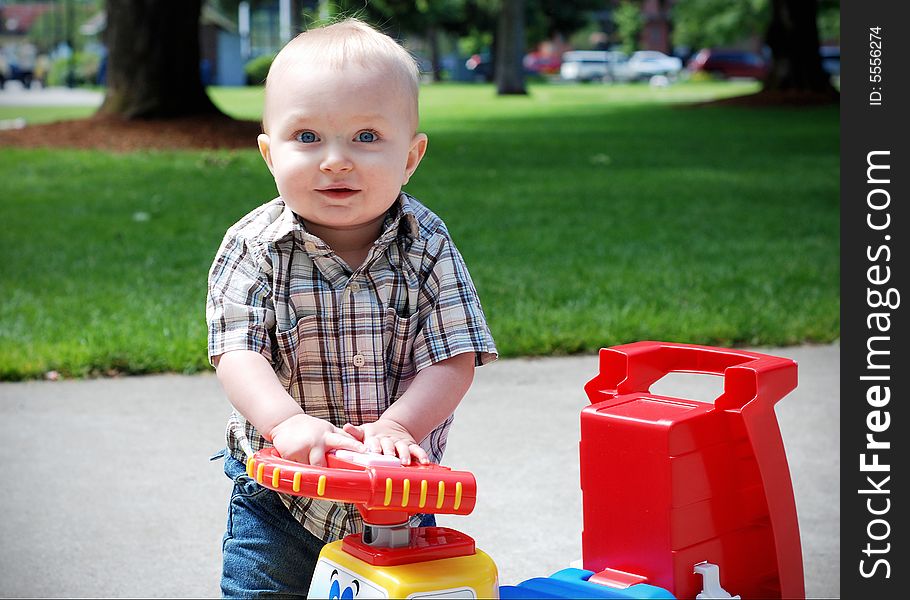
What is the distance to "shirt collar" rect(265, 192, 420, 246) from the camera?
6.46ft

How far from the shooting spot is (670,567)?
1.79m

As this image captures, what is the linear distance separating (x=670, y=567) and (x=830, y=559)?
1530 millimetres

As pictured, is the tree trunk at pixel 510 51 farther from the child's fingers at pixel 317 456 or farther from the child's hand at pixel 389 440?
the child's fingers at pixel 317 456

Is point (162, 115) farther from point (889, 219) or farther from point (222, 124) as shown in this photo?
point (889, 219)

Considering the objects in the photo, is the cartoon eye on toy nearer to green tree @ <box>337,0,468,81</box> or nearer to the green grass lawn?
the green grass lawn

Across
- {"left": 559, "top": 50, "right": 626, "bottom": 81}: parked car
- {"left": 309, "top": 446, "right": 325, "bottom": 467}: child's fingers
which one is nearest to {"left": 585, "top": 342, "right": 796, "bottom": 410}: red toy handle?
{"left": 309, "top": 446, "right": 325, "bottom": 467}: child's fingers

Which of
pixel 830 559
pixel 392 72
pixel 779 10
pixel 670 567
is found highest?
pixel 779 10

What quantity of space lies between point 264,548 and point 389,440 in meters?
0.49

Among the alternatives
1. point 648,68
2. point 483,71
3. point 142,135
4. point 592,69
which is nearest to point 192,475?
point 142,135

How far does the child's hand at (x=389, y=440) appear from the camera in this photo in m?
1.68

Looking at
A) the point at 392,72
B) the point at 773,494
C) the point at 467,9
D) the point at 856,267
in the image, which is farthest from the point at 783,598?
the point at 467,9

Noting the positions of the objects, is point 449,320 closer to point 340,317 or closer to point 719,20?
point 340,317

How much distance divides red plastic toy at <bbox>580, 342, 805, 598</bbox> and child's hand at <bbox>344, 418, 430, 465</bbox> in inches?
11.9

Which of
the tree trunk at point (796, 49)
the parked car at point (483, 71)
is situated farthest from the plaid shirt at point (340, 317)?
the parked car at point (483, 71)
